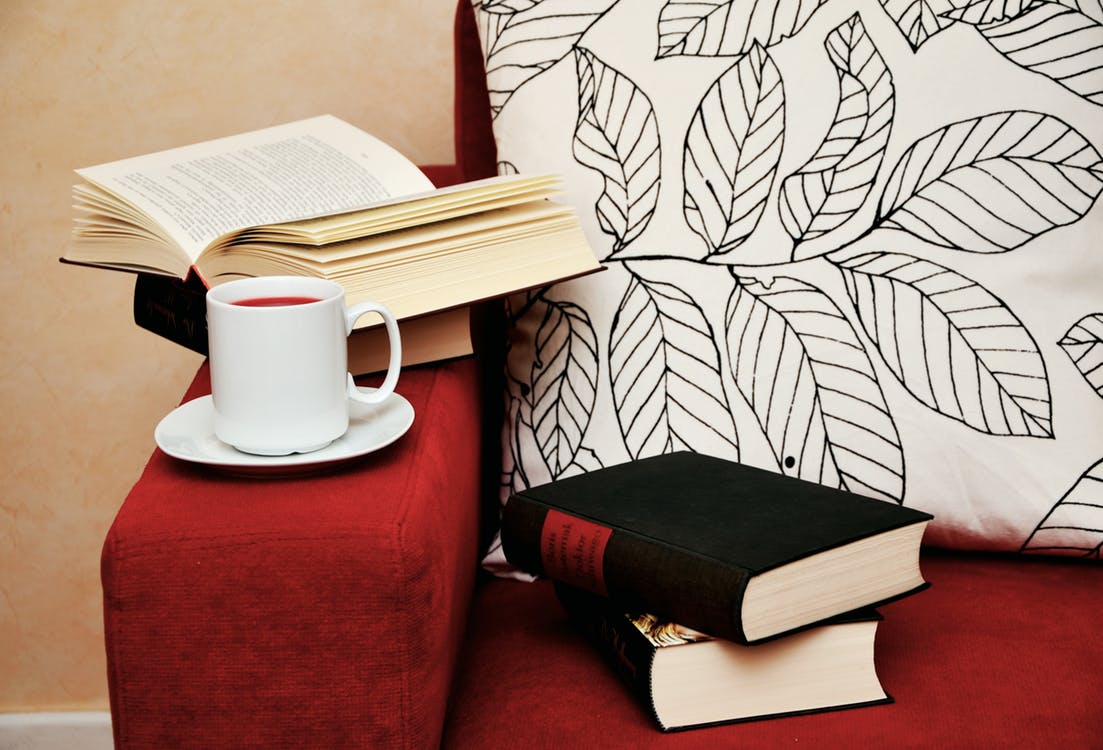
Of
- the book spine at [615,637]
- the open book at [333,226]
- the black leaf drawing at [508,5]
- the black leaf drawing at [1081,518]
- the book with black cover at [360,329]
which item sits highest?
the black leaf drawing at [508,5]

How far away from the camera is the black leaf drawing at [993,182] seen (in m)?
0.87

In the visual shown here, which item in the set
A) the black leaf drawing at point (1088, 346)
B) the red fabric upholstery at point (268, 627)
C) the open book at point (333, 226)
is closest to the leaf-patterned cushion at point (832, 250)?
the black leaf drawing at point (1088, 346)

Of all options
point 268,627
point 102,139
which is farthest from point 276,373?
point 102,139

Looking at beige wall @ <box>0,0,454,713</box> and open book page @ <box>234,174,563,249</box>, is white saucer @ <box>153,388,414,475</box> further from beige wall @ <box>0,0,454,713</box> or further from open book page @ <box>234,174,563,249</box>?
beige wall @ <box>0,0,454,713</box>

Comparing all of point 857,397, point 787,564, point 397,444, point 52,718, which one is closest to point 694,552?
point 787,564

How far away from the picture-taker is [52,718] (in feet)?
4.84

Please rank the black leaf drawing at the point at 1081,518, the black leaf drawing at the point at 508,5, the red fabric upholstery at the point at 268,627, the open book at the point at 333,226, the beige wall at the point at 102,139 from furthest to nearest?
the beige wall at the point at 102,139 < the black leaf drawing at the point at 508,5 < the black leaf drawing at the point at 1081,518 < the open book at the point at 333,226 < the red fabric upholstery at the point at 268,627

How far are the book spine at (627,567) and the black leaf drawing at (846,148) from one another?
375 mm

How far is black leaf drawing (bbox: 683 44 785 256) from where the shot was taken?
3.01 ft

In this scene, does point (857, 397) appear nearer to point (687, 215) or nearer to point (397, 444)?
point (687, 215)

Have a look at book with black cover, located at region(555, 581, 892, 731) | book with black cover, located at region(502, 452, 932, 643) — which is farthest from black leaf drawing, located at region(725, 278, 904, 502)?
book with black cover, located at region(555, 581, 892, 731)

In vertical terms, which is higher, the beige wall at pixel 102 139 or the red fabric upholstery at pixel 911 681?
the beige wall at pixel 102 139

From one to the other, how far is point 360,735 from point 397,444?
0.66 feet

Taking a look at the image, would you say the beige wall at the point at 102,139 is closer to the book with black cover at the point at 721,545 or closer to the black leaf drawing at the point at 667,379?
the black leaf drawing at the point at 667,379
